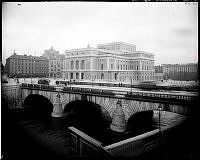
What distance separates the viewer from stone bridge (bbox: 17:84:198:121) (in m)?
6.97

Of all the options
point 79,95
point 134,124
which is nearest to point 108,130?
point 134,124

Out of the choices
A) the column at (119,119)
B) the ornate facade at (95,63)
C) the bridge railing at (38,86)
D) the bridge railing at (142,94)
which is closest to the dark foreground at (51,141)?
the bridge railing at (142,94)

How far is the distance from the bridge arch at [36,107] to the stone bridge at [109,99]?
588 millimetres

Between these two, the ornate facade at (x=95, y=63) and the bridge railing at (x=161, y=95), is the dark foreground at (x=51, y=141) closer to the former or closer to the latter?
the bridge railing at (x=161, y=95)

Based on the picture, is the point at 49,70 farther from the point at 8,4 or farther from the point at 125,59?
the point at 8,4

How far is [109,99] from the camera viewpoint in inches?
342

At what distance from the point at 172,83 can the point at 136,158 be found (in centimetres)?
505

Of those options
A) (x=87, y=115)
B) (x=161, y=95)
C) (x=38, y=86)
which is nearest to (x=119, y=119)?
(x=161, y=95)

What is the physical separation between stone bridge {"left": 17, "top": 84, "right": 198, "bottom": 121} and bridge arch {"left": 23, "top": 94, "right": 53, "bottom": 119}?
23.1 inches

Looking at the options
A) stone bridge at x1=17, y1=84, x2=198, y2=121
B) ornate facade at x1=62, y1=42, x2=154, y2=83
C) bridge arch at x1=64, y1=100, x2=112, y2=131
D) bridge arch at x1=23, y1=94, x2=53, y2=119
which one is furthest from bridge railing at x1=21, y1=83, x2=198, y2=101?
ornate facade at x1=62, y1=42, x2=154, y2=83

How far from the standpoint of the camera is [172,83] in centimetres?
852

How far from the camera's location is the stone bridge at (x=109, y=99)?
6968 mm

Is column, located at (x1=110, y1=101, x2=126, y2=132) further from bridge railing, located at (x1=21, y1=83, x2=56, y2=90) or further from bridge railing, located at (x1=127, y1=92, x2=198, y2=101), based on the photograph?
bridge railing, located at (x1=21, y1=83, x2=56, y2=90)

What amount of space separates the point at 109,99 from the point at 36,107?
6.85 m
